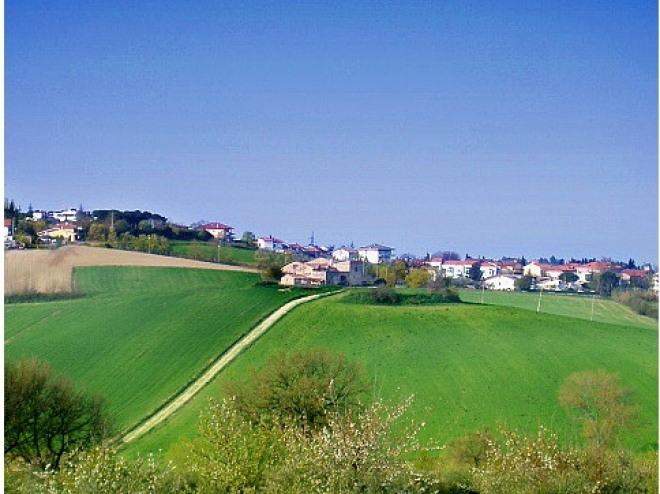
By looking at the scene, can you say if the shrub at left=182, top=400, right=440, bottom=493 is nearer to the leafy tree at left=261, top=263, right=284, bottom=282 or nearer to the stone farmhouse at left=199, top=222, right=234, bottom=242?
the leafy tree at left=261, top=263, right=284, bottom=282

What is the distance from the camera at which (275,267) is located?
12125 millimetres

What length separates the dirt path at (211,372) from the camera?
33.6 feet

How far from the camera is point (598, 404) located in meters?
10.7

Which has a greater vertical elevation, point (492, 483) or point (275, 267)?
point (275, 267)

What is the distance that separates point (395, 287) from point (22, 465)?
5796 millimetres

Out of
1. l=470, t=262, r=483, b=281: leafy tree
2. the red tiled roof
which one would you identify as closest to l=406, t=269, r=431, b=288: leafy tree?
l=470, t=262, r=483, b=281: leafy tree

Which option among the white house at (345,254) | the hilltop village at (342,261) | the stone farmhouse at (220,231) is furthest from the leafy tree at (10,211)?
the white house at (345,254)

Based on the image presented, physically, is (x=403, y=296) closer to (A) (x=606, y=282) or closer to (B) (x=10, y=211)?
(A) (x=606, y=282)

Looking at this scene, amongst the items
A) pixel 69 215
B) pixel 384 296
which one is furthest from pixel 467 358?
pixel 69 215

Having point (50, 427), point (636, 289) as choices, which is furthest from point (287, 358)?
point (636, 289)

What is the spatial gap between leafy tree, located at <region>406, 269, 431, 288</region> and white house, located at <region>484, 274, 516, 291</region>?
3.16 feet

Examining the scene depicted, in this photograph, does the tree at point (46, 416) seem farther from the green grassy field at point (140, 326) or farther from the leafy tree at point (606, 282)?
the leafy tree at point (606, 282)

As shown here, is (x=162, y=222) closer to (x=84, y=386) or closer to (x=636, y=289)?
(x=84, y=386)

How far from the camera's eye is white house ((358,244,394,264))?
1255 cm
